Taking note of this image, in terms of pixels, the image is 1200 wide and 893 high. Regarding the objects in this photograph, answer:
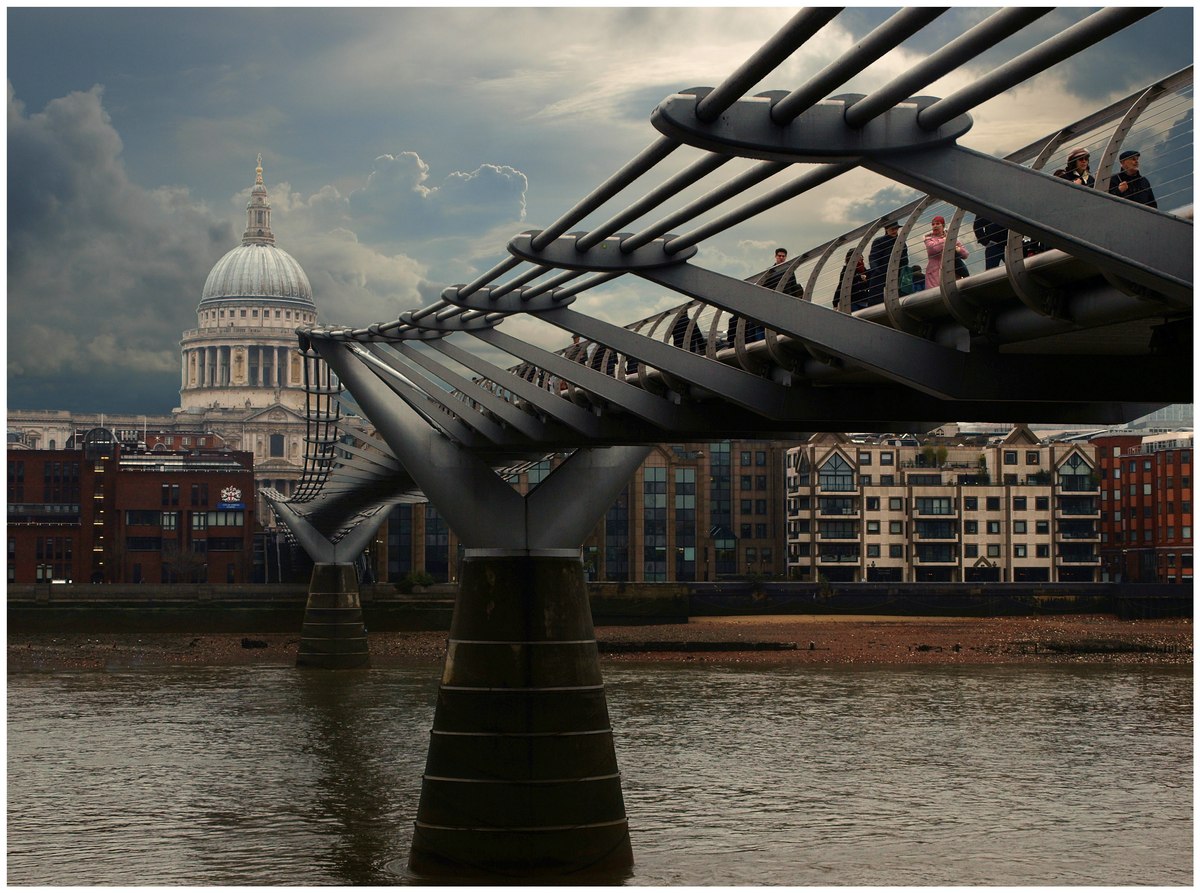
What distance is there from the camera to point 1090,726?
145 feet

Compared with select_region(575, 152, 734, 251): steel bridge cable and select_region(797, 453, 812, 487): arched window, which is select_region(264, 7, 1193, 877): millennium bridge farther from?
select_region(797, 453, 812, 487): arched window

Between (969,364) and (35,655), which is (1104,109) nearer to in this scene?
(969,364)

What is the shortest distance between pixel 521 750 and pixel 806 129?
46.6 feet

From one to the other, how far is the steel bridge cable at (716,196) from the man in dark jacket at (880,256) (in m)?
2.40

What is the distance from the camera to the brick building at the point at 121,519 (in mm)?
103375

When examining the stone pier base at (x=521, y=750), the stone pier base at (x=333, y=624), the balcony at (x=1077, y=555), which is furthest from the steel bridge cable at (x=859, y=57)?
the balcony at (x=1077, y=555)

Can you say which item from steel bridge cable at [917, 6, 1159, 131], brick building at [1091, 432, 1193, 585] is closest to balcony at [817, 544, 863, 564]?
brick building at [1091, 432, 1193, 585]

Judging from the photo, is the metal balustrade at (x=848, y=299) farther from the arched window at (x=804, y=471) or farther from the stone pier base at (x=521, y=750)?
the arched window at (x=804, y=471)

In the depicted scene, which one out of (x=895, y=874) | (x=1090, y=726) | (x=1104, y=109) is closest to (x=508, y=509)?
(x=895, y=874)

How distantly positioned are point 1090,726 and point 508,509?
24521mm

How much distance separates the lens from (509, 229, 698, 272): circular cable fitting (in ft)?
50.4

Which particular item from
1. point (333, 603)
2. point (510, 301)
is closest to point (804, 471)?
point (333, 603)

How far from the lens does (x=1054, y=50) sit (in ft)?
28.9

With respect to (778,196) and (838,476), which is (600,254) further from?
(838,476)
